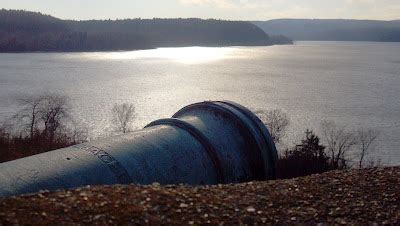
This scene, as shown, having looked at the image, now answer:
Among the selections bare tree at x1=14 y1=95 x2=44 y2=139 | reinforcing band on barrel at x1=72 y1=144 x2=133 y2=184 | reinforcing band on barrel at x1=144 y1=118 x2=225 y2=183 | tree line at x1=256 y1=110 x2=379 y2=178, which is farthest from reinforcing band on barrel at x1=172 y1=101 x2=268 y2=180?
bare tree at x1=14 y1=95 x2=44 y2=139

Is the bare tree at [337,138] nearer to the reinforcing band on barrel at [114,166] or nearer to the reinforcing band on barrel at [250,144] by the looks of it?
the reinforcing band on barrel at [250,144]

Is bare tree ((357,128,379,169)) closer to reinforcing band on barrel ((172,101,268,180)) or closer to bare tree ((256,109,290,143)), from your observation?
bare tree ((256,109,290,143))

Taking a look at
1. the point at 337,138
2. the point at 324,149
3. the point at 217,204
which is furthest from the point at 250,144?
the point at 337,138

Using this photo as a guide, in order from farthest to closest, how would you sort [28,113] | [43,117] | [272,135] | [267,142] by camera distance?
[28,113] < [43,117] < [272,135] < [267,142]

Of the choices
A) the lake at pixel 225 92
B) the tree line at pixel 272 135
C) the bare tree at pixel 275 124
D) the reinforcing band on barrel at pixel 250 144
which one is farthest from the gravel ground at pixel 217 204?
the bare tree at pixel 275 124

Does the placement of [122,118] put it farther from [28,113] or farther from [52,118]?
[28,113]
